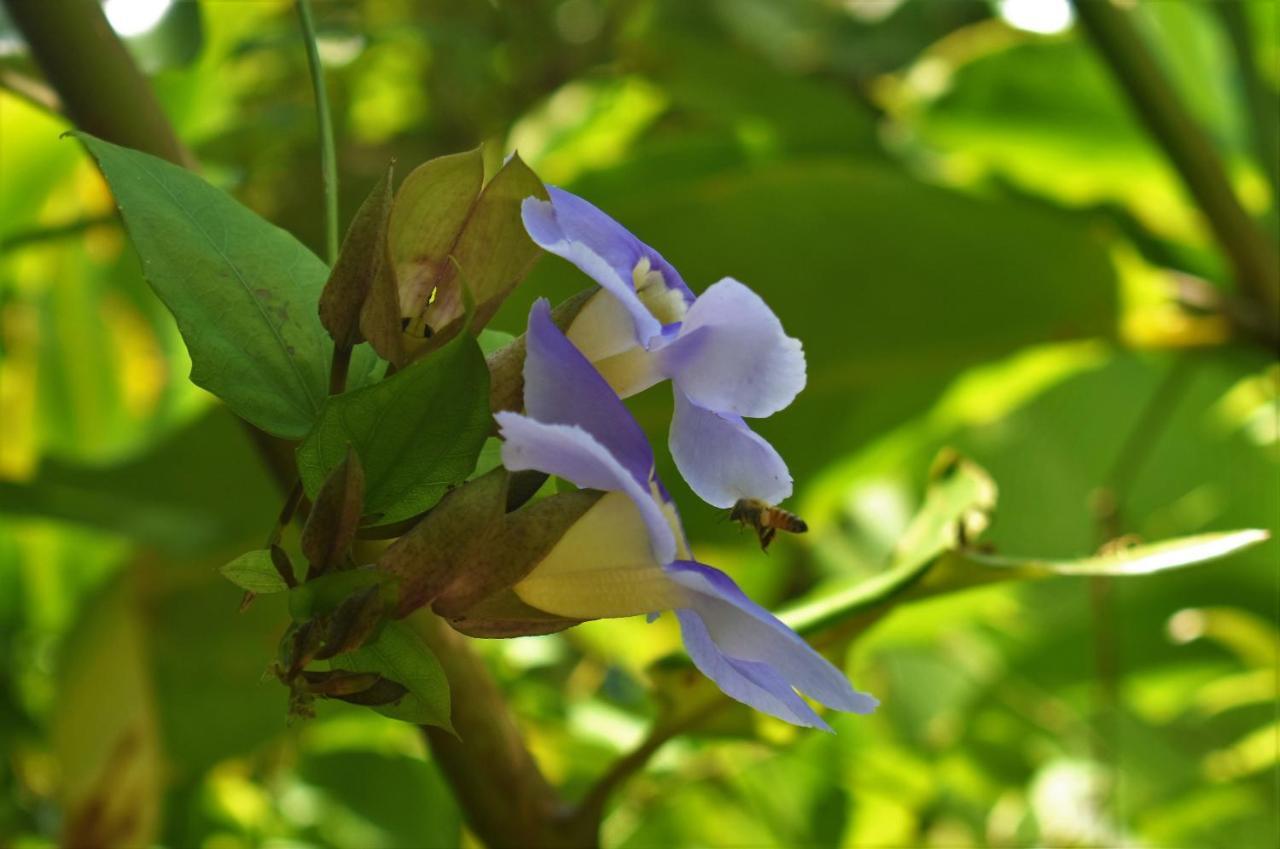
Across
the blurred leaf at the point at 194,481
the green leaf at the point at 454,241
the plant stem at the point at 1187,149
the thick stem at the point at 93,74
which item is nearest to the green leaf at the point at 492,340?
the green leaf at the point at 454,241

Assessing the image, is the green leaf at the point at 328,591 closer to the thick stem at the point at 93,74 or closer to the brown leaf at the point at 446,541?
the brown leaf at the point at 446,541

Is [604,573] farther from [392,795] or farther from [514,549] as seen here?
[392,795]

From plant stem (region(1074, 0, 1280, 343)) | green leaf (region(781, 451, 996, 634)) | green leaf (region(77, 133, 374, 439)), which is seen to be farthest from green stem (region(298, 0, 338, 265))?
plant stem (region(1074, 0, 1280, 343))

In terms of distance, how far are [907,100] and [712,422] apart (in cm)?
77

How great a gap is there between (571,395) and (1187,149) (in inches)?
22.5

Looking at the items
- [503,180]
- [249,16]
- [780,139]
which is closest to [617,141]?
[780,139]

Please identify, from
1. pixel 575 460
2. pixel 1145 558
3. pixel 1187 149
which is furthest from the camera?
pixel 1187 149

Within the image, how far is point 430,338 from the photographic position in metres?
0.27

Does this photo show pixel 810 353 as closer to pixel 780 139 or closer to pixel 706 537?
pixel 706 537

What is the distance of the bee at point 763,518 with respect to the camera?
0.86 feet

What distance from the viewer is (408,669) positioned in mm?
245

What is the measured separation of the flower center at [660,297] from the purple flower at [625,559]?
4cm

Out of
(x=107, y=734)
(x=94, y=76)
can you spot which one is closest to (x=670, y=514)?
(x=94, y=76)

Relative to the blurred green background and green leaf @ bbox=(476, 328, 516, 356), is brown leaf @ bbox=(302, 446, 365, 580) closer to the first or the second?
green leaf @ bbox=(476, 328, 516, 356)
